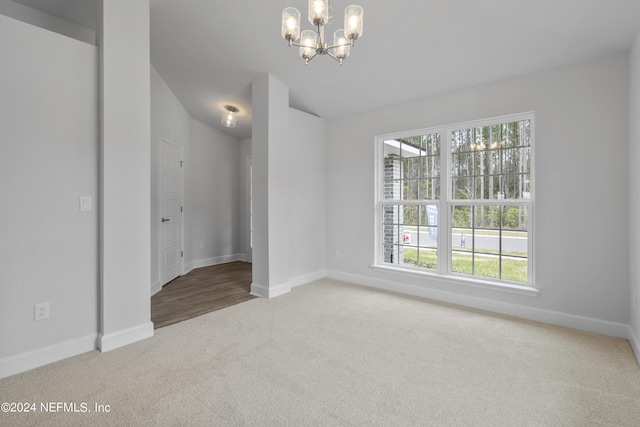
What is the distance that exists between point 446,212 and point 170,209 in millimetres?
3862

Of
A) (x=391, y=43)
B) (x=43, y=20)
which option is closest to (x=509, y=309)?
(x=391, y=43)

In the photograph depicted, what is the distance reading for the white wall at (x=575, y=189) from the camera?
265 centimetres

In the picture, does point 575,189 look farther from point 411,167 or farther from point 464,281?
point 411,167

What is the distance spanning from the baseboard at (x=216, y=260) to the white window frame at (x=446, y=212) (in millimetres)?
3164

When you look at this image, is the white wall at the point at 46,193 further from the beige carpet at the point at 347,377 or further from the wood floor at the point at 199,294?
the wood floor at the point at 199,294

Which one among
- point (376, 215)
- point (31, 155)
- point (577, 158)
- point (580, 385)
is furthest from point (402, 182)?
point (31, 155)

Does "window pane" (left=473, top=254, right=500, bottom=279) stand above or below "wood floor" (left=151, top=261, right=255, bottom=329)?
above

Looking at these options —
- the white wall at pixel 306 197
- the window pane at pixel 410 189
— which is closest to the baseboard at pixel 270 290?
the white wall at pixel 306 197

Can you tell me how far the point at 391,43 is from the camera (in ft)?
9.85

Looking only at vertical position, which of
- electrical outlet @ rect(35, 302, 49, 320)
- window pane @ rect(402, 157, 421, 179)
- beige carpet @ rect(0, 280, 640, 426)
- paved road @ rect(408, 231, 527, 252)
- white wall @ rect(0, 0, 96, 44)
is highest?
white wall @ rect(0, 0, 96, 44)

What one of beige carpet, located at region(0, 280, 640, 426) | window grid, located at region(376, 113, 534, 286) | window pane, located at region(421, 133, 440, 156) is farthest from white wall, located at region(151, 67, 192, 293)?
window pane, located at region(421, 133, 440, 156)

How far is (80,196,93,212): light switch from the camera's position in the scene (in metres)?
2.34

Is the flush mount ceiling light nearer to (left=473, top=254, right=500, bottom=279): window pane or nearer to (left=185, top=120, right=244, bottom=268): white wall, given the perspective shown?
(left=185, top=120, right=244, bottom=268): white wall

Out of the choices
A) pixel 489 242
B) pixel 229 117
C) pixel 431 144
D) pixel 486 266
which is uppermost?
pixel 229 117
